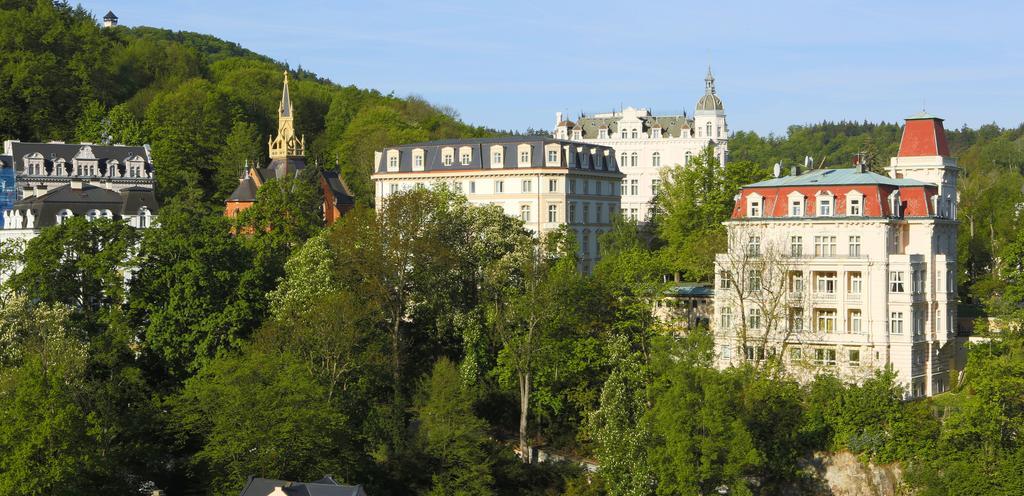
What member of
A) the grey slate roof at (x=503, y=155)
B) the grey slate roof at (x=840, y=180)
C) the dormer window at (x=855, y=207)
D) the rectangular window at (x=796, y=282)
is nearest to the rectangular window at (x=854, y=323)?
the rectangular window at (x=796, y=282)

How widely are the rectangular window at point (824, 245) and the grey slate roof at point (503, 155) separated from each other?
72.5 feet

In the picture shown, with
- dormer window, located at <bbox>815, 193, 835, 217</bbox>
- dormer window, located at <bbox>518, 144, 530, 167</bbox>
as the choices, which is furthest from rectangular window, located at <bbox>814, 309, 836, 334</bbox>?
dormer window, located at <bbox>518, 144, 530, 167</bbox>

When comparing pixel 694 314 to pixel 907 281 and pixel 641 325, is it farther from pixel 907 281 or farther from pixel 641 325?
pixel 907 281

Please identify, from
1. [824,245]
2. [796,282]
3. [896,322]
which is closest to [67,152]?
[796,282]

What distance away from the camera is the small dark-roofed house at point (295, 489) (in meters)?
41.7

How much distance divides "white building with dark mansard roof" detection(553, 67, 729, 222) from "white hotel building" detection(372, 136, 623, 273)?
11.2 m

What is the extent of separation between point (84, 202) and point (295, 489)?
32863 mm

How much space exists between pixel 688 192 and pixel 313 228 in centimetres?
2129

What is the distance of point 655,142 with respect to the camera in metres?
88.7

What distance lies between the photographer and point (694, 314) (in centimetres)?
5944

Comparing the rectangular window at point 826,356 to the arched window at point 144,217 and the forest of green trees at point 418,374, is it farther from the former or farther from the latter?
the arched window at point 144,217

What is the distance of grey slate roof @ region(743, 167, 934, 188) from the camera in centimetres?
5341

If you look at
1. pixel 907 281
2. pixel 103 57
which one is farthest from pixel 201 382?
pixel 103 57

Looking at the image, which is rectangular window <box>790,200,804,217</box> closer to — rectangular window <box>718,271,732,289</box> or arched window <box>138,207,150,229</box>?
rectangular window <box>718,271,732,289</box>
